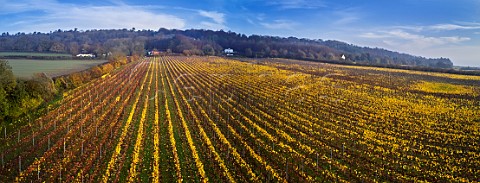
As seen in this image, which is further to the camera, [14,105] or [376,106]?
[376,106]

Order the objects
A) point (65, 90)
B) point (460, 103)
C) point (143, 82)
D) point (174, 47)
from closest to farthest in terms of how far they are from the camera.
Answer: point (460, 103) → point (65, 90) → point (143, 82) → point (174, 47)

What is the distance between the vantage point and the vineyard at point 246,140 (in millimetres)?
15109

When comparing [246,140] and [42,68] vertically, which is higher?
[42,68]

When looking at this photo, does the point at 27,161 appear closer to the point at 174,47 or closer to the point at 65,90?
the point at 65,90

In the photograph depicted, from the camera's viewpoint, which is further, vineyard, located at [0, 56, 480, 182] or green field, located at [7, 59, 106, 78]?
green field, located at [7, 59, 106, 78]

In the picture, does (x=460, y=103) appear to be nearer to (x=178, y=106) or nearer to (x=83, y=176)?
(x=178, y=106)

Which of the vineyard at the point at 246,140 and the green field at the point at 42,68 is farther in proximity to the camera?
the green field at the point at 42,68

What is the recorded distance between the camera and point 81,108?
28.4m

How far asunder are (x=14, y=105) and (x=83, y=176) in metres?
11.9

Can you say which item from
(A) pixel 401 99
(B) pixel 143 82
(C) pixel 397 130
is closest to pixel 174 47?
(B) pixel 143 82

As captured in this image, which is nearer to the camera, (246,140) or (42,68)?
(246,140)

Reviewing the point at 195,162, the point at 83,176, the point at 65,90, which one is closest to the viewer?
the point at 83,176

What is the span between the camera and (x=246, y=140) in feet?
65.4

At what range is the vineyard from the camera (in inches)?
595
